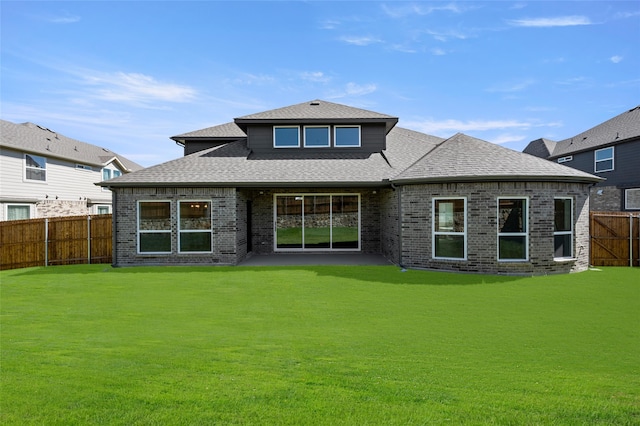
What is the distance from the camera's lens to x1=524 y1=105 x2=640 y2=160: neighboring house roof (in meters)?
22.6

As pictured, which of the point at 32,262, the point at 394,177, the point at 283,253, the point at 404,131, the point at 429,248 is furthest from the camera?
the point at 404,131

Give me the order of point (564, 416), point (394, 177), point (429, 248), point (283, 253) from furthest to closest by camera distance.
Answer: point (283, 253)
point (394, 177)
point (429, 248)
point (564, 416)

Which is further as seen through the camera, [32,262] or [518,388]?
[32,262]

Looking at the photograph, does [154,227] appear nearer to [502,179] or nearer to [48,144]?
[502,179]

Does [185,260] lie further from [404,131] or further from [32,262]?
[404,131]

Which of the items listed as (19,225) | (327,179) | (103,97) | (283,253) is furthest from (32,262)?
(327,179)

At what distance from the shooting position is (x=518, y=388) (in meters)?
3.90

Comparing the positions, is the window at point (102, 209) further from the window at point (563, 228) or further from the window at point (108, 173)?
the window at point (563, 228)

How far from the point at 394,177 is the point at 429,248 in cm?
261

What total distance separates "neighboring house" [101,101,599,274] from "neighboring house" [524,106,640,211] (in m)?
13.1

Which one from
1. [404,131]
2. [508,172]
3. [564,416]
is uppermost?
[404,131]

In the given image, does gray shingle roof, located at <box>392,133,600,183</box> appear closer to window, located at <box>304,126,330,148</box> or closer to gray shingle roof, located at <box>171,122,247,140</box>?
window, located at <box>304,126,330,148</box>

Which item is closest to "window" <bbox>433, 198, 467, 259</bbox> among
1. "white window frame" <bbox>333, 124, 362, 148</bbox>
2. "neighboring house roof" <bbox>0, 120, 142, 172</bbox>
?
"white window frame" <bbox>333, 124, 362, 148</bbox>

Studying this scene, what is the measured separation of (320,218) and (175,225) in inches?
228
